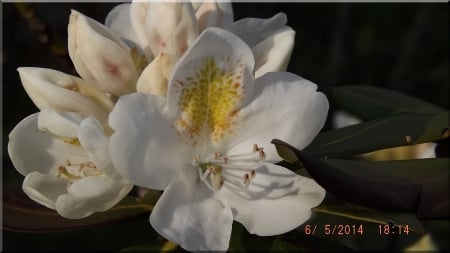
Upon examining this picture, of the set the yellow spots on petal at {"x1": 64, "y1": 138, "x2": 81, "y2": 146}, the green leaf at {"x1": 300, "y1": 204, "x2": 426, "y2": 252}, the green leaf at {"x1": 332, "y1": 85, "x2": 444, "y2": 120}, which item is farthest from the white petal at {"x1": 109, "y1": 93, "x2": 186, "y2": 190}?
the green leaf at {"x1": 332, "y1": 85, "x2": 444, "y2": 120}

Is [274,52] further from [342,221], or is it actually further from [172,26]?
[342,221]

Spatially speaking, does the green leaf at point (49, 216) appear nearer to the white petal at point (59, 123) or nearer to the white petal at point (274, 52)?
the white petal at point (59, 123)

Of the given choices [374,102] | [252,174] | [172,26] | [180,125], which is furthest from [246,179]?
[374,102]

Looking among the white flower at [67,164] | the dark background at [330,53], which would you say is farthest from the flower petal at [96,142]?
the dark background at [330,53]

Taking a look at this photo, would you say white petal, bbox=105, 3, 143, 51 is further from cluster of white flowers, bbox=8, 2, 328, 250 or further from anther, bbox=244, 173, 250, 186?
anther, bbox=244, 173, 250, 186

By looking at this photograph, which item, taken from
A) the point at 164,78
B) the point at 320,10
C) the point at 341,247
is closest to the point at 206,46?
the point at 164,78

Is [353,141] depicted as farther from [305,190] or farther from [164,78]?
[164,78]
